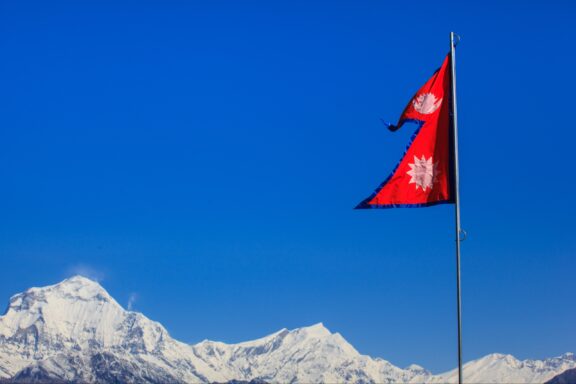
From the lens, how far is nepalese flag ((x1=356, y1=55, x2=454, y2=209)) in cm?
4022

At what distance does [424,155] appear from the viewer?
133 feet

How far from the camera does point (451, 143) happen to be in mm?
40219

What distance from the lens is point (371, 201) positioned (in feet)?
134

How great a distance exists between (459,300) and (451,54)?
8.71 metres

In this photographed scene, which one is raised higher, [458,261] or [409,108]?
[409,108]

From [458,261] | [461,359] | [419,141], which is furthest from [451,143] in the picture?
[461,359]

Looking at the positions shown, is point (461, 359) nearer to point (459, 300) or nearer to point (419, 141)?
point (459, 300)

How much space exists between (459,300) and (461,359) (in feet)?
6.63

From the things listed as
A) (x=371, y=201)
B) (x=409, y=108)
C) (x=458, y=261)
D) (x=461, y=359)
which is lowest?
(x=461, y=359)

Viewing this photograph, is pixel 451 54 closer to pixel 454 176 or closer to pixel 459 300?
pixel 454 176

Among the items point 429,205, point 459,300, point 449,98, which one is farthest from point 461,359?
point 449,98

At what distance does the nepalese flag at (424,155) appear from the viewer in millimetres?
40219

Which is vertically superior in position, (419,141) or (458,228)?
(419,141)

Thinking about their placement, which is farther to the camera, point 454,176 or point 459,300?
point 454,176
